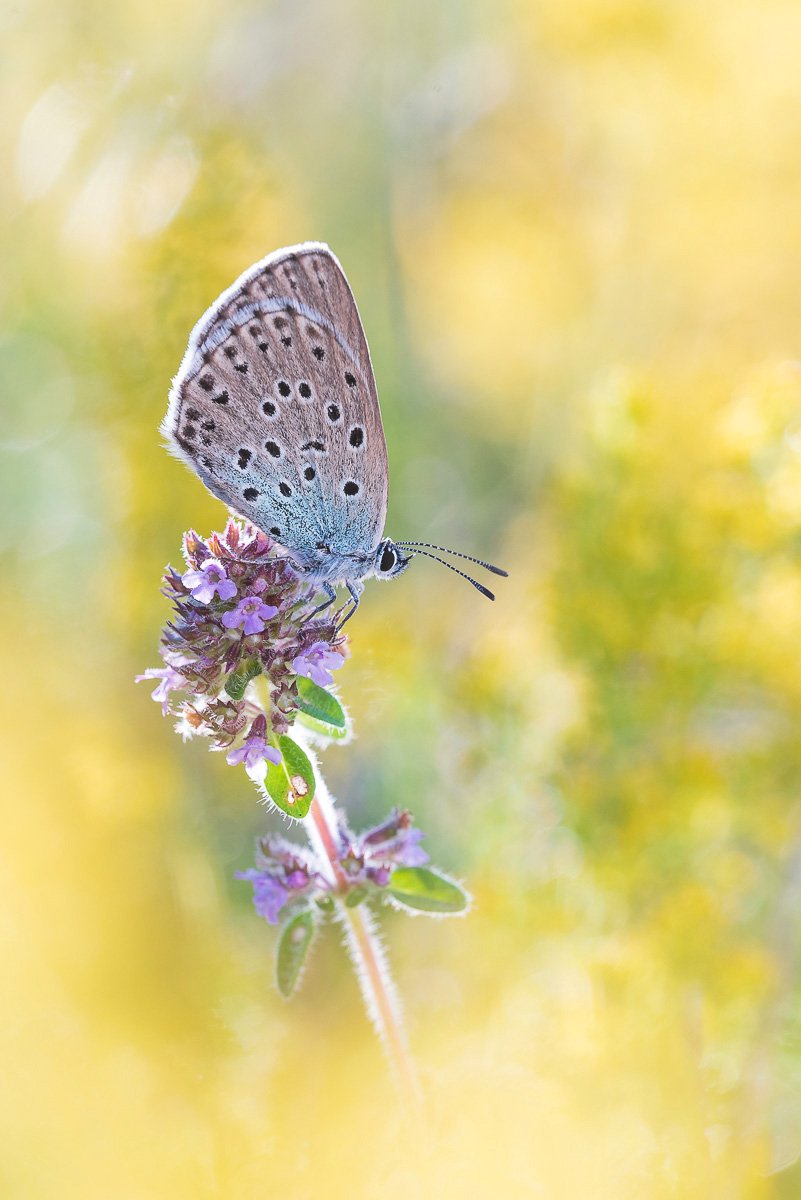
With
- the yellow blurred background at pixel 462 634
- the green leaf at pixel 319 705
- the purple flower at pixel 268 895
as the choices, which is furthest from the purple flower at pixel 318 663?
the yellow blurred background at pixel 462 634

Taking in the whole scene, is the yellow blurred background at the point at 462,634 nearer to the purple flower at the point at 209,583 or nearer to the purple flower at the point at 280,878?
the purple flower at the point at 280,878

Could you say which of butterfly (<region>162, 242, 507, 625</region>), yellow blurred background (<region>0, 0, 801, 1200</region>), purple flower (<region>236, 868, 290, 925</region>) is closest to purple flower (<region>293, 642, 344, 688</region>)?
butterfly (<region>162, 242, 507, 625</region>)

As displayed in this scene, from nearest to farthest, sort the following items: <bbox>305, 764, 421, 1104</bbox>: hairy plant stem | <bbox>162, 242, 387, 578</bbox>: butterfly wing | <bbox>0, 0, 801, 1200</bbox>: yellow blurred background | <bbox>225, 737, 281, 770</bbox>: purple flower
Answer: <bbox>225, 737, 281, 770</bbox>: purple flower < <bbox>305, 764, 421, 1104</bbox>: hairy plant stem < <bbox>162, 242, 387, 578</bbox>: butterfly wing < <bbox>0, 0, 801, 1200</bbox>: yellow blurred background

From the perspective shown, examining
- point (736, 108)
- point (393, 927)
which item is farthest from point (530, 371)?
point (393, 927)

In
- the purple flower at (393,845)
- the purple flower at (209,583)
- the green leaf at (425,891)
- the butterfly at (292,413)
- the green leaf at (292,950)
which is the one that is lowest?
the green leaf at (292,950)

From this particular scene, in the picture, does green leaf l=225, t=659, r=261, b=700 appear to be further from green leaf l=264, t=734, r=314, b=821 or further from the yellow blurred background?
the yellow blurred background

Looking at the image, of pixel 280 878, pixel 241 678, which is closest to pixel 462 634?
pixel 280 878

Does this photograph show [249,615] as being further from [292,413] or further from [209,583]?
[292,413]
